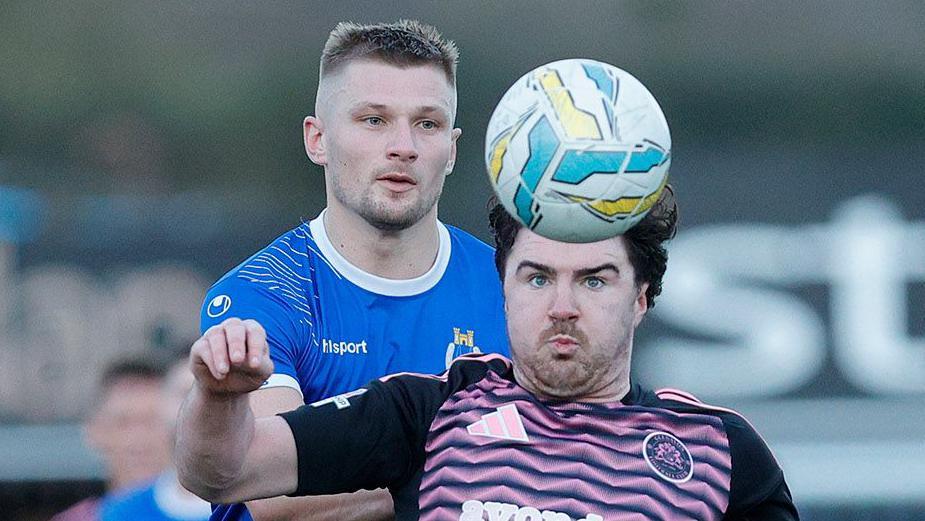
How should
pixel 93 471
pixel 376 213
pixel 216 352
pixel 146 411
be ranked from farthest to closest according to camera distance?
pixel 93 471
pixel 146 411
pixel 376 213
pixel 216 352

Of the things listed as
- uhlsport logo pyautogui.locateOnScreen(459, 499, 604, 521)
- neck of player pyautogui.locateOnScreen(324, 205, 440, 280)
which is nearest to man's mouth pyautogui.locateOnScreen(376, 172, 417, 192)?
neck of player pyautogui.locateOnScreen(324, 205, 440, 280)

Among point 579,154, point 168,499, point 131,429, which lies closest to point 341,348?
point 579,154

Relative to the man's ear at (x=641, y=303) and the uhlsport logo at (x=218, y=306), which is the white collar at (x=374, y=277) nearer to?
the uhlsport logo at (x=218, y=306)

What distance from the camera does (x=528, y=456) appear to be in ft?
13.1

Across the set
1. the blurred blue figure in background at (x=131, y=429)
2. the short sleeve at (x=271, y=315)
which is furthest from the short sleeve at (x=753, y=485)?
the blurred blue figure in background at (x=131, y=429)

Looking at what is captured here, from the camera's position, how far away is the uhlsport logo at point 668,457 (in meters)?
3.99

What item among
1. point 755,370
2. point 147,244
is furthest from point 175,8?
point 755,370

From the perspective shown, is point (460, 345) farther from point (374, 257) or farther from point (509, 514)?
point (509, 514)

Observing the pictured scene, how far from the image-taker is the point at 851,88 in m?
9.41

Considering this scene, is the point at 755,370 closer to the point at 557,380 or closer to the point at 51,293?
Result: the point at 51,293

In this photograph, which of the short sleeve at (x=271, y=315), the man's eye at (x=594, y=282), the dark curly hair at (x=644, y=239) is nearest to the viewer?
the man's eye at (x=594, y=282)

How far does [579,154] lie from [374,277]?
113cm

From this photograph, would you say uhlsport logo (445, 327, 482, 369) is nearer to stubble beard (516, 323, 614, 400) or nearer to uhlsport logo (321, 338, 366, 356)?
uhlsport logo (321, 338, 366, 356)

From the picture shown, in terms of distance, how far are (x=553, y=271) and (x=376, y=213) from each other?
745 mm
